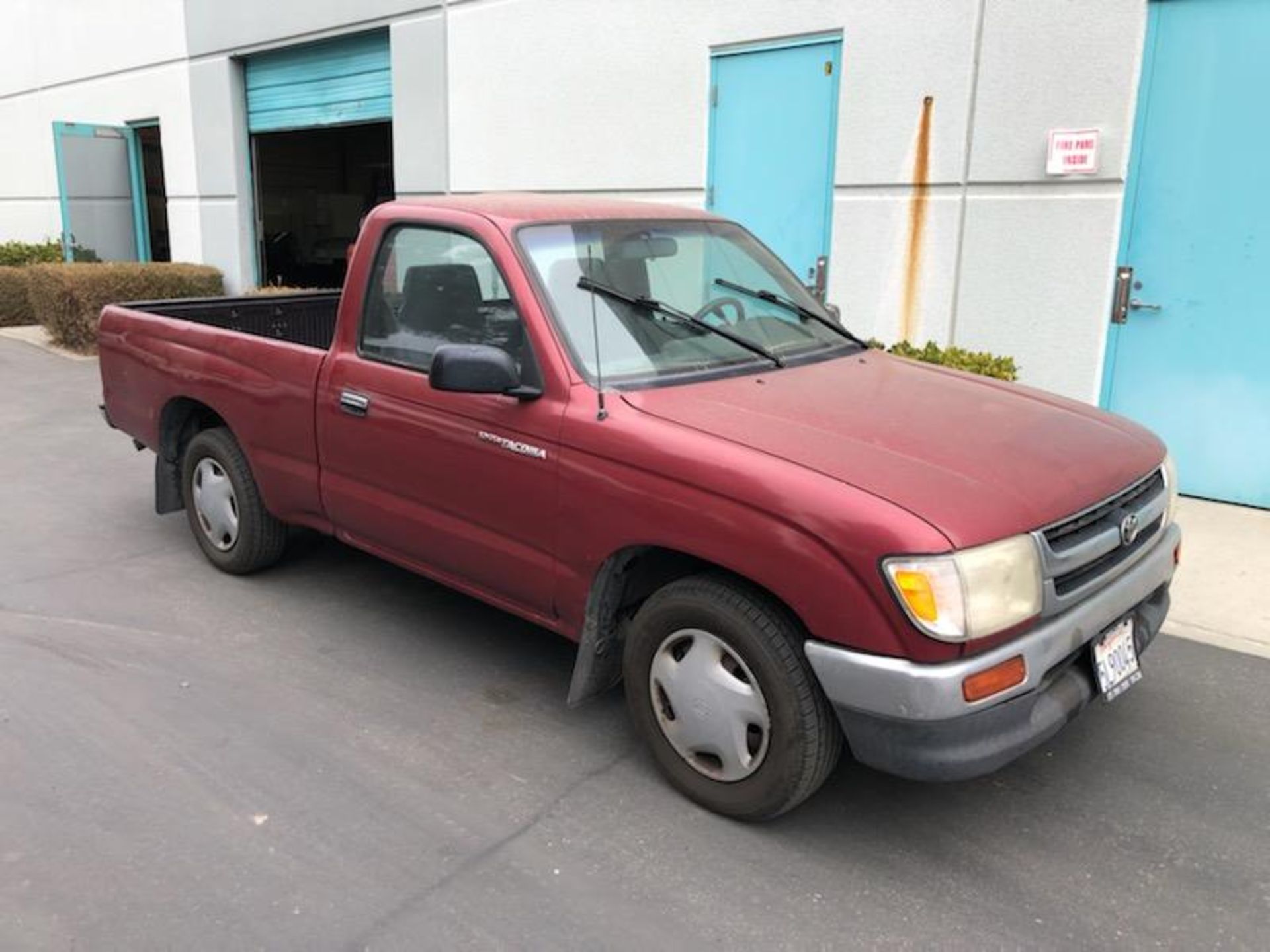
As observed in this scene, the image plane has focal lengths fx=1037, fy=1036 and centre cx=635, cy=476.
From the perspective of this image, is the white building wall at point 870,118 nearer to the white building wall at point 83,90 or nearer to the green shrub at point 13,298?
the white building wall at point 83,90

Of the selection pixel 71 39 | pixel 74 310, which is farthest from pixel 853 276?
pixel 71 39

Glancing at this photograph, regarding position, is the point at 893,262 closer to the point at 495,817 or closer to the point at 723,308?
the point at 723,308

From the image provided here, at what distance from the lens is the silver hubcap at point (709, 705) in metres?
3.03

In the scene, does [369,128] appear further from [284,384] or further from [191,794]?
[191,794]

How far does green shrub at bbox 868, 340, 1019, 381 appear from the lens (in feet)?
21.2

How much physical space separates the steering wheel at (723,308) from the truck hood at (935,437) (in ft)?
1.19

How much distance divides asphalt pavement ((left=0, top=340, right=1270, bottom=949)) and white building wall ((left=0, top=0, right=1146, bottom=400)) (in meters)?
3.26

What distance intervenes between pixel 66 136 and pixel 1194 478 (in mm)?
14862

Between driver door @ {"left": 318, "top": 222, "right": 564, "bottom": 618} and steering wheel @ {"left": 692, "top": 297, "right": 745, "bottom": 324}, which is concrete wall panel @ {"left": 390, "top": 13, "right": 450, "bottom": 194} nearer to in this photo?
driver door @ {"left": 318, "top": 222, "right": 564, "bottom": 618}

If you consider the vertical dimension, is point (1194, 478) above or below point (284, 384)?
below

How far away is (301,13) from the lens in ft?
40.2

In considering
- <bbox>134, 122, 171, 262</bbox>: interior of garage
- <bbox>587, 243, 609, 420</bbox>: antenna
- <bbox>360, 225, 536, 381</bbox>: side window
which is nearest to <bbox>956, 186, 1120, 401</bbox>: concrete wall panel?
<bbox>587, 243, 609, 420</bbox>: antenna

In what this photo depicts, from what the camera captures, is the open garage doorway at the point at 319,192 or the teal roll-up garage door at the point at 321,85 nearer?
the teal roll-up garage door at the point at 321,85

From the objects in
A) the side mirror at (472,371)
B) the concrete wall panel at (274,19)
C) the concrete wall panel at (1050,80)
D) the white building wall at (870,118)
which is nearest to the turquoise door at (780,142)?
the white building wall at (870,118)
